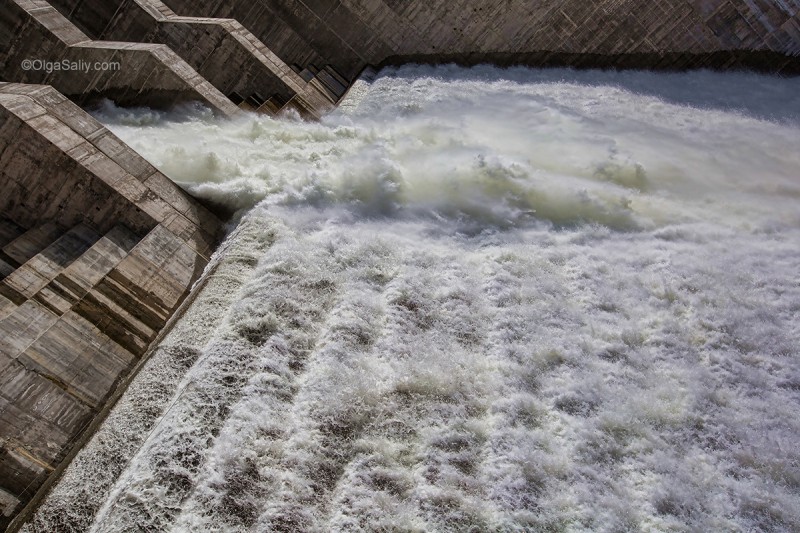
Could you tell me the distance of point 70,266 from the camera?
695cm

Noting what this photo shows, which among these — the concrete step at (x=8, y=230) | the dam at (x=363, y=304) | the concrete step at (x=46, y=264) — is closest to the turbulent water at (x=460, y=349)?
the dam at (x=363, y=304)

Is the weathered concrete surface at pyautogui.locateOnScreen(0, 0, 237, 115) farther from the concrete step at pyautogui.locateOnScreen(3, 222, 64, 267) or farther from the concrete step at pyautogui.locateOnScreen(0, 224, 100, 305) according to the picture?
the concrete step at pyautogui.locateOnScreen(0, 224, 100, 305)

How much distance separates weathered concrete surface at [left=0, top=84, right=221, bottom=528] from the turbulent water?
589 mm

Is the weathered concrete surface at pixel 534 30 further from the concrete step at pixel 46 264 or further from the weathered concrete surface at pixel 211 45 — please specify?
the concrete step at pixel 46 264

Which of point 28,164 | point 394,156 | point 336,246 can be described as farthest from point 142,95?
point 336,246

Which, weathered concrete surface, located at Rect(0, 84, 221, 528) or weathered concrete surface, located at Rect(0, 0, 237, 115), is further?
weathered concrete surface, located at Rect(0, 0, 237, 115)

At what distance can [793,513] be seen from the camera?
5453 millimetres

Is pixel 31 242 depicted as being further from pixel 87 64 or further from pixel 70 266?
pixel 87 64

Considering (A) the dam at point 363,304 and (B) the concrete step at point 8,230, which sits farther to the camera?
(B) the concrete step at point 8,230

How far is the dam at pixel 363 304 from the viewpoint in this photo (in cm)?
542

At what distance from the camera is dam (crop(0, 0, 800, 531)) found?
5.42 meters

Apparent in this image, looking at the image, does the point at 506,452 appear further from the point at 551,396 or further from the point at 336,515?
the point at 336,515

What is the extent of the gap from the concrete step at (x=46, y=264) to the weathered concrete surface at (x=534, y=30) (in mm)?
7674

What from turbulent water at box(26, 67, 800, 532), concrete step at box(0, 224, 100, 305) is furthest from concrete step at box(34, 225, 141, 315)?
turbulent water at box(26, 67, 800, 532)
